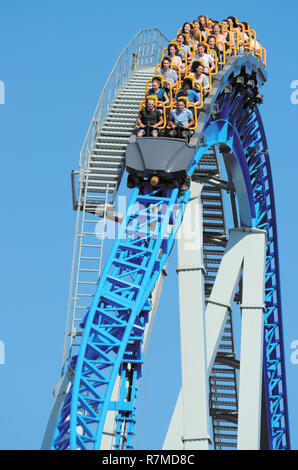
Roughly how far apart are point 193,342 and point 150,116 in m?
3.85

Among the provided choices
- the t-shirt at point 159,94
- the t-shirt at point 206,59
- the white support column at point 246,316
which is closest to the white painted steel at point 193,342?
the white support column at point 246,316

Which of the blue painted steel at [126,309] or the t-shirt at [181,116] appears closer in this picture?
the blue painted steel at [126,309]

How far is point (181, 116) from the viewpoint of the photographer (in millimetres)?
20828

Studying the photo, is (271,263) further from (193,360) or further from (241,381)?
(193,360)

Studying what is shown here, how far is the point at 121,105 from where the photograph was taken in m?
26.5

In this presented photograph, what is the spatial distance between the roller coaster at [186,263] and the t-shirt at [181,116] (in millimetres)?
140

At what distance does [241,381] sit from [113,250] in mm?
4617

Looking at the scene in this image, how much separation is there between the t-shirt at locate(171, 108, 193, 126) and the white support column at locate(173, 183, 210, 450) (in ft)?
6.24

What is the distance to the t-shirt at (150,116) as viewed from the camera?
68.1 ft

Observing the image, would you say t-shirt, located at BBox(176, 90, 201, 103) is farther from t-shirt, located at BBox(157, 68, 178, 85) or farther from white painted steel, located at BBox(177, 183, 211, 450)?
white painted steel, located at BBox(177, 183, 211, 450)

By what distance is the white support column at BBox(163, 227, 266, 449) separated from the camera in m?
21.9

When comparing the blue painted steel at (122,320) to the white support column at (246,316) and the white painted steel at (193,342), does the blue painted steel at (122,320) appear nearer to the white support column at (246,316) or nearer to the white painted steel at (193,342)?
the white painted steel at (193,342)

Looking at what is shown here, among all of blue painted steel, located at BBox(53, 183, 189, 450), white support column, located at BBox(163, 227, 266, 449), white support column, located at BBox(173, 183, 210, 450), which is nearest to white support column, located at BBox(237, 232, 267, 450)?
white support column, located at BBox(163, 227, 266, 449)

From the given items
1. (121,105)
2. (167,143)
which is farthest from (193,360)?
(121,105)
